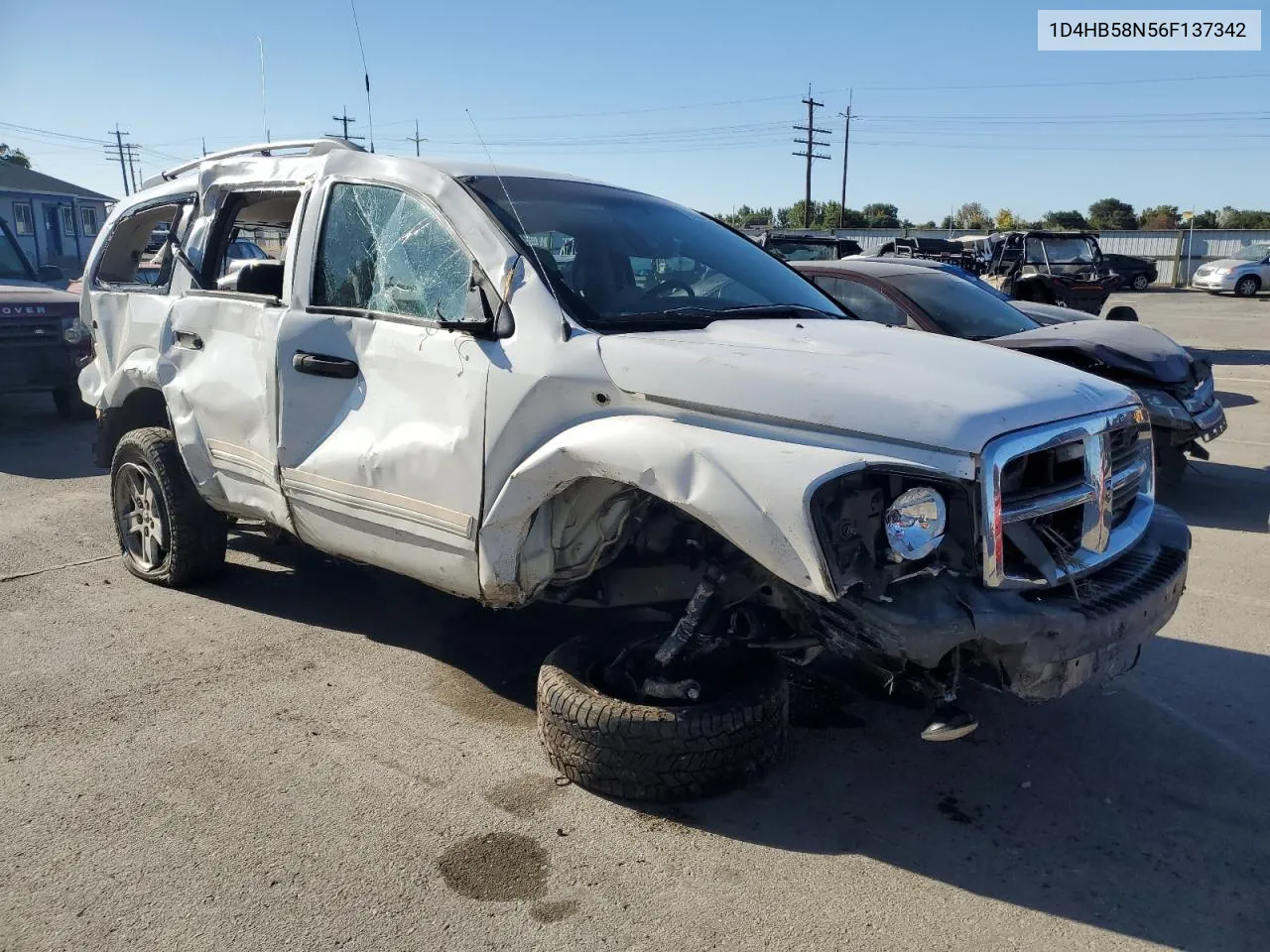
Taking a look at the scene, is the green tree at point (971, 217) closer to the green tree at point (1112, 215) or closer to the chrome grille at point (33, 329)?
the green tree at point (1112, 215)

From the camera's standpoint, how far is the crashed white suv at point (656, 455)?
9.12 feet

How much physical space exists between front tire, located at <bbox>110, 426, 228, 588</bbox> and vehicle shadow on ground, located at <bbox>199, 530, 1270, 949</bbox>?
43.5 inches

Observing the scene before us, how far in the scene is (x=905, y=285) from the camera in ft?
26.6

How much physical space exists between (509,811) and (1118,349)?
5.88m

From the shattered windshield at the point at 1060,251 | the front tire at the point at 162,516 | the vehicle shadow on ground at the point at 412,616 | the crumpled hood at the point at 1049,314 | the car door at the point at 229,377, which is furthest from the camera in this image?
the shattered windshield at the point at 1060,251

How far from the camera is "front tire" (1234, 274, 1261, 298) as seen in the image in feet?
104

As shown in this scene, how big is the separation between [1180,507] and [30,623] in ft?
23.1

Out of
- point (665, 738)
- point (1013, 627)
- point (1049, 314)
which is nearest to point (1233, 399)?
point (1049, 314)

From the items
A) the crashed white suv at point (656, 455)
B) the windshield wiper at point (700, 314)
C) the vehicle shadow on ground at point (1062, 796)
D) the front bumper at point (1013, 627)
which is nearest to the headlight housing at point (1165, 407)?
the vehicle shadow on ground at point (1062, 796)

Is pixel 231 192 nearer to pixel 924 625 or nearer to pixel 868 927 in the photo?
pixel 924 625

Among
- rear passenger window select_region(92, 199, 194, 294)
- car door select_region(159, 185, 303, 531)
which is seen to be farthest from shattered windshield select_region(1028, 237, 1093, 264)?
car door select_region(159, 185, 303, 531)

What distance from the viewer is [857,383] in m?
2.87

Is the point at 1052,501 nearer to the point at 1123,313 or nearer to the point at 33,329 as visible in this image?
the point at 33,329

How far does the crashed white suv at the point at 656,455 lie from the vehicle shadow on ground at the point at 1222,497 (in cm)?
361
